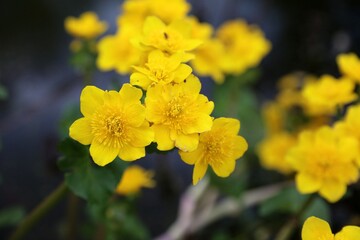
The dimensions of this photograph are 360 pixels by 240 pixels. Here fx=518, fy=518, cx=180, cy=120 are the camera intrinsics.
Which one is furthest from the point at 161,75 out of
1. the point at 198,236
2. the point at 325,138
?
the point at 198,236

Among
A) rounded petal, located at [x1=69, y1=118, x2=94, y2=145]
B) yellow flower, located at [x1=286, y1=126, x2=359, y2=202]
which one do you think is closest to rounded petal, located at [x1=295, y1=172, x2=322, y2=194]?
yellow flower, located at [x1=286, y1=126, x2=359, y2=202]

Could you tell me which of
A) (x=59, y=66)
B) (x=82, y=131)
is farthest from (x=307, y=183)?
(x=59, y=66)

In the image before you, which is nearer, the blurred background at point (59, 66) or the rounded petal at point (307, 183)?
the rounded petal at point (307, 183)

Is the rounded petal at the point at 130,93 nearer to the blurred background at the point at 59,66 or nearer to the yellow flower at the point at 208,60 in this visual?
the yellow flower at the point at 208,60

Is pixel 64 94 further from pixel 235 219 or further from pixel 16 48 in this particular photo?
pixel 235 219

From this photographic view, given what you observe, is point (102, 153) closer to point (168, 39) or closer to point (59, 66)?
point (168, 39)

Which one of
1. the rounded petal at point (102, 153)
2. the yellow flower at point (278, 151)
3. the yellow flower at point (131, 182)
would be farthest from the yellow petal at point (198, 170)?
the yellow flower at point (278, 151)
